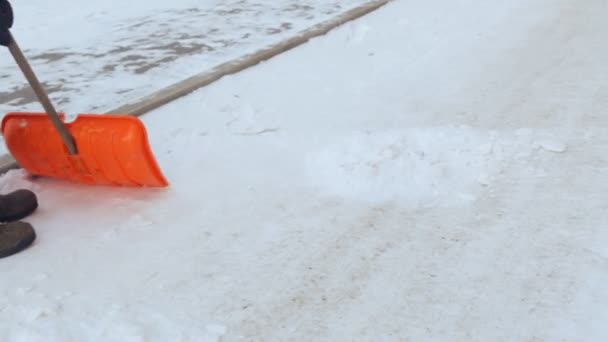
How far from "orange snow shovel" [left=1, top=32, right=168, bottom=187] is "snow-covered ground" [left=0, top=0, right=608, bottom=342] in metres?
0.11

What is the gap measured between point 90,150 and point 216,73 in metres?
1.95

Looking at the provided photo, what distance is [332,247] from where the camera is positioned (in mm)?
2568

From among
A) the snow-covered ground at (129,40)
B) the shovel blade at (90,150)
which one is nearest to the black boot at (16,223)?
the shovel blade at (90,150)

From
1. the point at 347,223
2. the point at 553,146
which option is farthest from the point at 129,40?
the point at 553,146

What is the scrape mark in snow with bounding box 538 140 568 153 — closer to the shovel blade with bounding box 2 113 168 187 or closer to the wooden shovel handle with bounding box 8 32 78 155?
the shovel blade with bounding box 2 113 168 187

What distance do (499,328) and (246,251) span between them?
3.49 ft

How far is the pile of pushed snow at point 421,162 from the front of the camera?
2.91m

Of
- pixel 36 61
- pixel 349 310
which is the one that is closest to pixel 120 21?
pixel 36 61

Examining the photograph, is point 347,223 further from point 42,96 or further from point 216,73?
point 216,73

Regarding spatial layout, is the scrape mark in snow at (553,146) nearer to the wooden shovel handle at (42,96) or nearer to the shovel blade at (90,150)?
the shovel blade at (90,150)

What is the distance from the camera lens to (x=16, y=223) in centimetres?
273

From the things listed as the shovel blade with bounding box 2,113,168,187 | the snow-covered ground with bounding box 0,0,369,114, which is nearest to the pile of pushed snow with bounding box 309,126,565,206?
the shovel blade with bounding box 2,113,168,187

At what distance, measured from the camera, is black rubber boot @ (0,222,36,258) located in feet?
8.59

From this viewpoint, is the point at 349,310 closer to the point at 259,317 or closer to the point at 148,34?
the point at 259,317
